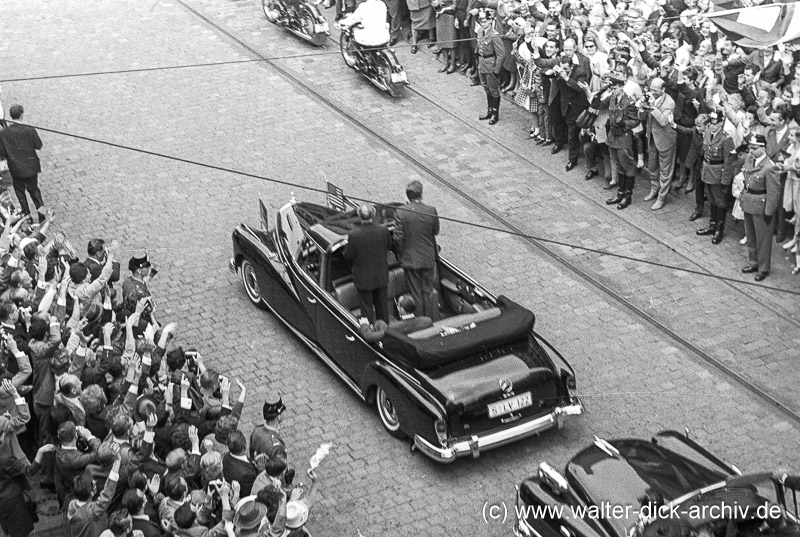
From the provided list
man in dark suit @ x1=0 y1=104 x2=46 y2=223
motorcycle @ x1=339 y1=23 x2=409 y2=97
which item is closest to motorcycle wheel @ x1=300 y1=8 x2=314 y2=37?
motorcycle @ x1=339 y1=23 x2=409 y2=97

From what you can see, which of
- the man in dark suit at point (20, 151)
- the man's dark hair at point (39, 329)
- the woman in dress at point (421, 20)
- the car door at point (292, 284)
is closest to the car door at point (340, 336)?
the car door at point (292, 284)

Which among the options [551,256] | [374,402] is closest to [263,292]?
[374,402]

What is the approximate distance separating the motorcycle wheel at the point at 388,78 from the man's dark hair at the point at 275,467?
1256 cm

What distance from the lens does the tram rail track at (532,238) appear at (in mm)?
13266

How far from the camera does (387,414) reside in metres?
12.7

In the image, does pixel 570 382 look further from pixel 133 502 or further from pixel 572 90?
pixel 572 90

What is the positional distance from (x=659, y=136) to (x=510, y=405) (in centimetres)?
651

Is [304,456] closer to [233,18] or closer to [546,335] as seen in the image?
[546,335]

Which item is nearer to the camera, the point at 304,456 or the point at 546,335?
the point at 304,456

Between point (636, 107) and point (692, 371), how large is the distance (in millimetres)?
4925

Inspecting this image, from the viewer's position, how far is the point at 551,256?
16203 mm

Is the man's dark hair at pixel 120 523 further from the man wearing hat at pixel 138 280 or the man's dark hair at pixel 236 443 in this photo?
the man wearing hat at pixel 138 280

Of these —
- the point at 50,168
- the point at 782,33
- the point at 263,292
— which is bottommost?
the point at 50,168

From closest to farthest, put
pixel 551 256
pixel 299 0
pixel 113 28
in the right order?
pixel 551 256
pixel 299 0
pixel 113 28
